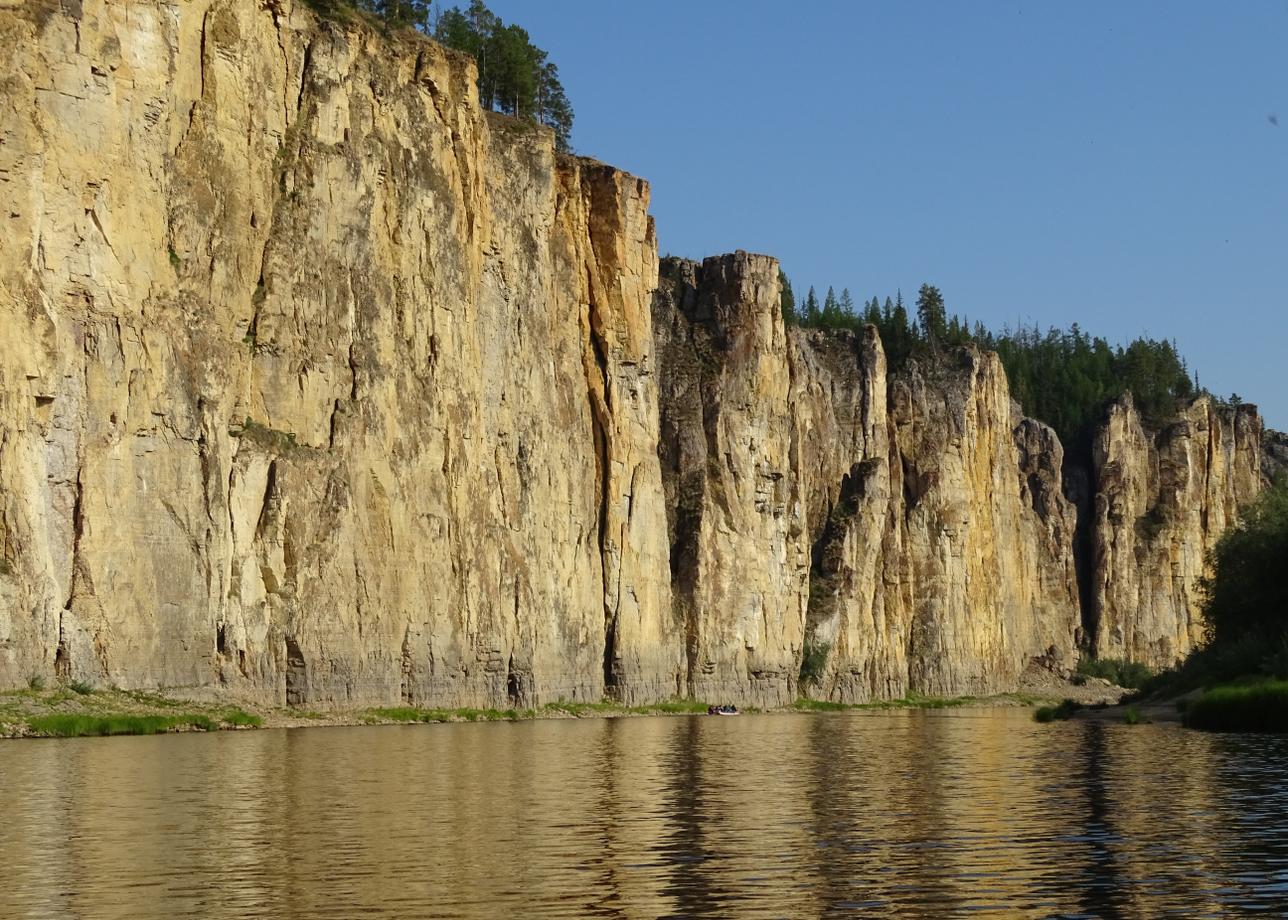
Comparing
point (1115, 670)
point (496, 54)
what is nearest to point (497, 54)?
point (496, 54)

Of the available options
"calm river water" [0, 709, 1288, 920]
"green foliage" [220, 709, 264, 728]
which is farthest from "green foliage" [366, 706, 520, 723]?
"calm river water" [0, 709, 1288, 920]

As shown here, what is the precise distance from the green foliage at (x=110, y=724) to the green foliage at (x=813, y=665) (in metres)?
64.8

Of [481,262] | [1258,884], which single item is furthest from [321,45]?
[1258,884]

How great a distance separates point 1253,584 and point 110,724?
4261cm

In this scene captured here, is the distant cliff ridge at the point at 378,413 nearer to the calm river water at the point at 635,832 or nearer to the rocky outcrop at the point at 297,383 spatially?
the rocky outcrop at the point at 297,383

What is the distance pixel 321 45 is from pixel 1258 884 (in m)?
65.2

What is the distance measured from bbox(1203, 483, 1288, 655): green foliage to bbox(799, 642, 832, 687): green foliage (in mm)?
43191

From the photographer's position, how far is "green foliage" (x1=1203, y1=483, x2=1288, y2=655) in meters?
66.6

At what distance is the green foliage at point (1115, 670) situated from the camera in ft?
487

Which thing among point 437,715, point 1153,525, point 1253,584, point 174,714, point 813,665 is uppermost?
point 1153,525

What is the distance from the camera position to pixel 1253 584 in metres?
68.8

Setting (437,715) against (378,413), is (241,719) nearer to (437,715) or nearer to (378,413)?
(437,715)

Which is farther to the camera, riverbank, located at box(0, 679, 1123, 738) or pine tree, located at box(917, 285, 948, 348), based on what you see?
pine tree, located at box(917, 285, 948, 348)

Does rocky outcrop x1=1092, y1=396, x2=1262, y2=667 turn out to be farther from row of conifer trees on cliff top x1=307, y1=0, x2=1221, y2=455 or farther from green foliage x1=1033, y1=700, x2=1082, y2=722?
green foliage x1=1033, y1=700, x2=1082, y2=722
